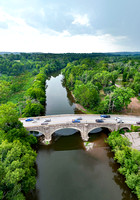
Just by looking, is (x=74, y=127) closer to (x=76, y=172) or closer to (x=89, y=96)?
(x=76, y=172)

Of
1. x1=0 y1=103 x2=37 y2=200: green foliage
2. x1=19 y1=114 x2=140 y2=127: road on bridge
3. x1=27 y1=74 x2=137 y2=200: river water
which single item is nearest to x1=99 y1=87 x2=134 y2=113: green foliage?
x1=19 y1=114 x2=140 y2=127: road on bridge

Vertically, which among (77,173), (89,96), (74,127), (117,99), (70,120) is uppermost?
(117,99)

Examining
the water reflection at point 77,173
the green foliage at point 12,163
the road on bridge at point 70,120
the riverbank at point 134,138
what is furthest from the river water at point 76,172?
the riverbank at point 134,138

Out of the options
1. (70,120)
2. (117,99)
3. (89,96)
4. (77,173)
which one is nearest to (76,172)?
(77,173)

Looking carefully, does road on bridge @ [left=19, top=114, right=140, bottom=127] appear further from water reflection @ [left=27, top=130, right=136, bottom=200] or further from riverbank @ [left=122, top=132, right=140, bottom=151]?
water reflection @ [left=27, top=130, right=136, bottom=200]

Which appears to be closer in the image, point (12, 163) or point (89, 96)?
point (12, 163)

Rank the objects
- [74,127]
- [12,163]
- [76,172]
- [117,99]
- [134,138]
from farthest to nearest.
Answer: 1. [117,99]
2. [74,127]
3. [134,138]
4. [76,172]
5. [12,163]

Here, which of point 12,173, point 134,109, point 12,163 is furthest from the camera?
point 134,109

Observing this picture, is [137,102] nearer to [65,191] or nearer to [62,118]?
[62,118]

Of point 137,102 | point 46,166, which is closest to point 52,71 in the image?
point 137,102

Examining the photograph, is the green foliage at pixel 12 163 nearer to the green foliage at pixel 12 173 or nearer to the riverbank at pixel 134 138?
the green foliage at pixel 12 173
